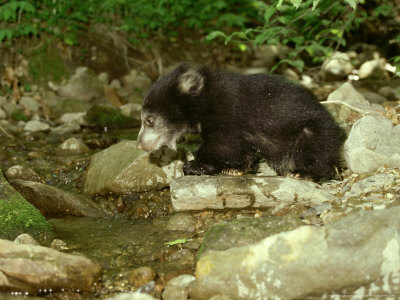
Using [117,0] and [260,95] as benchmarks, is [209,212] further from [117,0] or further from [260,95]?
[117,0]

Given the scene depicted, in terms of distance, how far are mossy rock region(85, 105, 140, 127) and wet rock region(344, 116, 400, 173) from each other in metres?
5.85

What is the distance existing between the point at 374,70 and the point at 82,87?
7.82 m

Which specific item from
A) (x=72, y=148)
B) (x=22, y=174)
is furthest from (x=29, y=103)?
(x=22, y=174)

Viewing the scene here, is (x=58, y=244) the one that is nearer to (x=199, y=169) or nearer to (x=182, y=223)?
(x=182, y=223)

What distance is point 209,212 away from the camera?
16.1 ft

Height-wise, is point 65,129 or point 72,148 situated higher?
point 72,148

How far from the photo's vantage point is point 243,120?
511cm

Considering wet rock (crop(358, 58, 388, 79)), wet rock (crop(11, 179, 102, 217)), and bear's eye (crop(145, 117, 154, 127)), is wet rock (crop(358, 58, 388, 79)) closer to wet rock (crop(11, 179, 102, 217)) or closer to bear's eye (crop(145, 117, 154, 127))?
bear's eye (crop(145, 117, 154, 127))

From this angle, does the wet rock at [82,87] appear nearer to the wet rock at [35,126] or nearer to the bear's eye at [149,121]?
the wet rock at [35,126]

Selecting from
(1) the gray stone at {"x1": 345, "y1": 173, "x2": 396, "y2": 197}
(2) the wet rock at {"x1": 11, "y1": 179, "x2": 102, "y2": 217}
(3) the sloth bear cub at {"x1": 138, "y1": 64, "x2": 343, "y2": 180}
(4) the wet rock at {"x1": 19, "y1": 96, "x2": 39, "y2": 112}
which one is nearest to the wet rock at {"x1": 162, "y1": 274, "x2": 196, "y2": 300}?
(3) the sloth bear cub at {"x1": 138, "y1": 64, "x2": 343, "y2": 180}

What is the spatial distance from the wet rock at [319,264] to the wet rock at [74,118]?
7.81 meters

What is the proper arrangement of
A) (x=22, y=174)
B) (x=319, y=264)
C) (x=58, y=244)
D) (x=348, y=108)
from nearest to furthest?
(x=319, y=264), (x=58, y=244), (x=348, y=108), (x=22, y=174)

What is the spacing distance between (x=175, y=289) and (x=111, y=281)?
23.9 inches

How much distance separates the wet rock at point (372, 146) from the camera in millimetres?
5055
